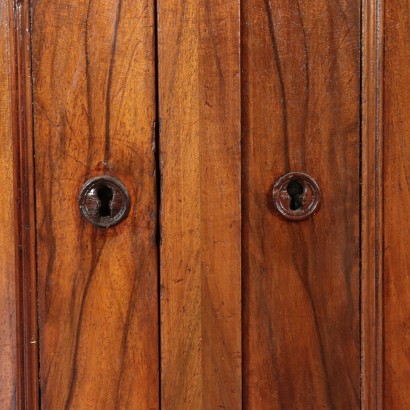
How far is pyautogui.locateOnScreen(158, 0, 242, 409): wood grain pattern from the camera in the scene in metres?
0.54

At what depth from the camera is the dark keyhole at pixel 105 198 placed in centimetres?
55

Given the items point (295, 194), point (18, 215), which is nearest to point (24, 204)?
point (18, 215)

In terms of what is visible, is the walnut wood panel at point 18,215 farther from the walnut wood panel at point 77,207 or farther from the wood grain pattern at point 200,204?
the wood grain pattern at point 200,204

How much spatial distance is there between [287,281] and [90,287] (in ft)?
0.72

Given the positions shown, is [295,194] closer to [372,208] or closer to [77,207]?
[372,208]

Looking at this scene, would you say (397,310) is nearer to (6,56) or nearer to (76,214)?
(76,214)

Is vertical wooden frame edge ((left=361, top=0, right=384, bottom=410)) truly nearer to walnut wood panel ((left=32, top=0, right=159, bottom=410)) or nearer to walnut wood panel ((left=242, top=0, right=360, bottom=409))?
walnut wood panel ((left=242, top=0, right=360, bottom=409))

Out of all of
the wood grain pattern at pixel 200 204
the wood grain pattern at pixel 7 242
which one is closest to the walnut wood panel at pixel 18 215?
the wood grain pattern at pixel 7 242

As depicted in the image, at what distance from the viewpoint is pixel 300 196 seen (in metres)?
0.56

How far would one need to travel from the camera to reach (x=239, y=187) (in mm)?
546

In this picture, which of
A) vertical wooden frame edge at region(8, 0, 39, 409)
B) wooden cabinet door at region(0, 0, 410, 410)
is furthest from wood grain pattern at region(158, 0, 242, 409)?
vertical wooden frame edge at region(8, 0, 39, 409)

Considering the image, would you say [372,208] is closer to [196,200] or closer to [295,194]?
[295,194]

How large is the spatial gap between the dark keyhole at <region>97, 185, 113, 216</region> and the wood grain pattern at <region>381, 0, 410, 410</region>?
31cm

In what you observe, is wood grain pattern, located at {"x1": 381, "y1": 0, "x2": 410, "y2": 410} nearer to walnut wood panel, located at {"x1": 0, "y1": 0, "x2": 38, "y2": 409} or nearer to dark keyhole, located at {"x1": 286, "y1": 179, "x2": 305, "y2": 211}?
dark keyhole, located at {"x1": 286, "y1": 179, "x2": 305, "y2": 211}
